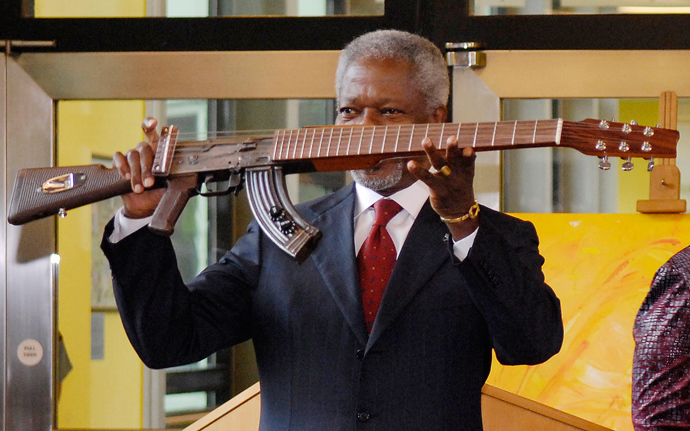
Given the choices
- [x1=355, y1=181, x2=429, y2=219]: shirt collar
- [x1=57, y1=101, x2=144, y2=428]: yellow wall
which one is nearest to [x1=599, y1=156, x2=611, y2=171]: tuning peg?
[x1=355, y1=181, x2=429, y2=219]: shirt collar

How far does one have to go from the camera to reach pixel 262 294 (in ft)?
5.79

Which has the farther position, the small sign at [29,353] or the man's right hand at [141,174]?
the small sign at [29,353]

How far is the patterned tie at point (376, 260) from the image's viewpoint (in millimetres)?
1694

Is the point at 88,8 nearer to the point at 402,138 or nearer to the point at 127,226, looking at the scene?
the point at 127,226

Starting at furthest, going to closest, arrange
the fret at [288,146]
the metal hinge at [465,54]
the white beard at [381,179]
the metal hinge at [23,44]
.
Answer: the metal hinge at [23,44] → the metal hinge at [465,54] → the white beard at [381,179] → the fret at [288,146]

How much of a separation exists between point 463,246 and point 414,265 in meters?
0.21

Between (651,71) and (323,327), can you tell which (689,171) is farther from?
(323,327)

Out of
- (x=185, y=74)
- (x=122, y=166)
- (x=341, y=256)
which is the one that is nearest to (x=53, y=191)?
(x=122, y=166)

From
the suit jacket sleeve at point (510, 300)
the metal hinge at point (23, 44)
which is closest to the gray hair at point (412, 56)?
the suit jacket sleeve at point (510, 300)

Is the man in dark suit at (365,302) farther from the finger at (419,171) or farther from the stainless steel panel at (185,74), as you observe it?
the stainless steel panel at (185,74)

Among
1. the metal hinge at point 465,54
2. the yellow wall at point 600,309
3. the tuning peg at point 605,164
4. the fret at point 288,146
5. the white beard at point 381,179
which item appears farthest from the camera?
the metal hinge at point 465,54

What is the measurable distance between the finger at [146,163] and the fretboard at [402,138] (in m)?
0.23

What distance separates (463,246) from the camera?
1489 millimetres

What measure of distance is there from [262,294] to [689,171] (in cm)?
173
